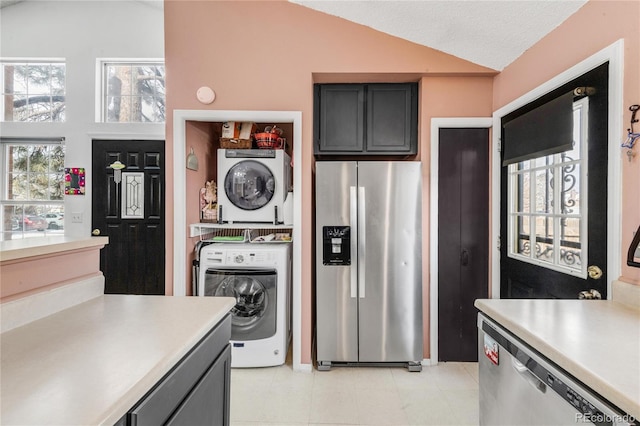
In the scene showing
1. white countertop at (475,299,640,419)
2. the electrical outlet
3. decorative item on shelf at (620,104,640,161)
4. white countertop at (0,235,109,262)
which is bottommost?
white countertop at (475,299,640,419)

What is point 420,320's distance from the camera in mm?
2506

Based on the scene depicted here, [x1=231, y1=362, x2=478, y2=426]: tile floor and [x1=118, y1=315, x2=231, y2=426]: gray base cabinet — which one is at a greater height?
[x1=118, y1=315, x2=231, y2=426]: gray base cabinet

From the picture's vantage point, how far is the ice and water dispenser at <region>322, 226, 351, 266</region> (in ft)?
8.21

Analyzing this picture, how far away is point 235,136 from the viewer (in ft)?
8.63

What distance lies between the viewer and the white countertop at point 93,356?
1.96 feet

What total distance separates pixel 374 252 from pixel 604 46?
1.79m

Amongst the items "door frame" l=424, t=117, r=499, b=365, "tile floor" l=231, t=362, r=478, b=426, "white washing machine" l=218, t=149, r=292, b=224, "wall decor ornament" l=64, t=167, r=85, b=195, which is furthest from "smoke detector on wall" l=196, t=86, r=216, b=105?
"tile floor" l=231, t=362, r=478, b=426

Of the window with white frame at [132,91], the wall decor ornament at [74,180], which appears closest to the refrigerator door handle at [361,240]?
the window with white frame at [132,91]

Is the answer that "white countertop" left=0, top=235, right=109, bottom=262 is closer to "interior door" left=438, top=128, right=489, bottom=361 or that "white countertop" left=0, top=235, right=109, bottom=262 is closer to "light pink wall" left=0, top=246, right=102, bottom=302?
"light pink wall" left=0, top=246, right=102, bottom=302

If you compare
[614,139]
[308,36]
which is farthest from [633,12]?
[308,36]

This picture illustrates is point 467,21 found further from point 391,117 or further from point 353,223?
point 353,223

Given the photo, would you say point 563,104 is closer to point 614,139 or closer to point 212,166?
point 614,139

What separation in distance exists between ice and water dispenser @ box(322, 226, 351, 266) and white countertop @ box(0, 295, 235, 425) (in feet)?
4.37

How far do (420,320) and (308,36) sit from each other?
248cm
